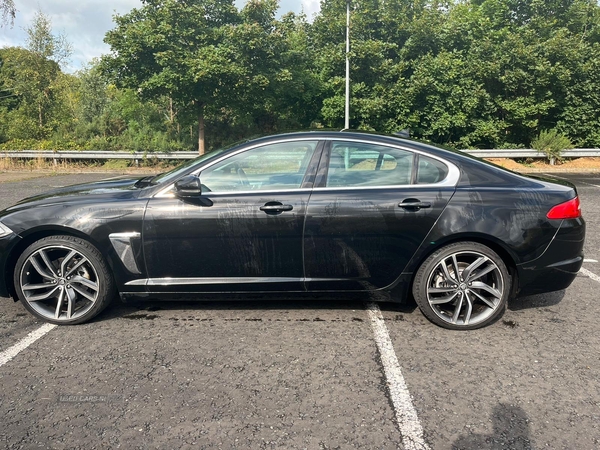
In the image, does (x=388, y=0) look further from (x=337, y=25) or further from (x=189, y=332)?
(x=189, y=332)

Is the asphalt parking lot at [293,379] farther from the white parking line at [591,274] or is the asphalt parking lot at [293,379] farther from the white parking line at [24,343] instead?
the white parking line at [591,274]

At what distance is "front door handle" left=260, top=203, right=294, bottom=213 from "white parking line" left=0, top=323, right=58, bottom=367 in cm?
192

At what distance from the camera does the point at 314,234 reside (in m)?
3.54

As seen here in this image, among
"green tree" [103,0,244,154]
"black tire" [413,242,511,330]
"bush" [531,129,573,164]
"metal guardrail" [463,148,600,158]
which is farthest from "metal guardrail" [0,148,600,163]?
"black tire" [413,242,511,330]

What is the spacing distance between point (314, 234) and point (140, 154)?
16.9 meters

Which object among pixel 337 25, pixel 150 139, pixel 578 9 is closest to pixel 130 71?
pixel 150 139

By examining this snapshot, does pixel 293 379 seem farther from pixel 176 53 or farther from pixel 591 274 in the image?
pixel 176 53

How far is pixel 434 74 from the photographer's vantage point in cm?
1961

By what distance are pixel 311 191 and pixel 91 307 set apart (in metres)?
1.95

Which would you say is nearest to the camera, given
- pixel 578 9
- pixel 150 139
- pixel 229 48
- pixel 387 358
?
pixel 387 358

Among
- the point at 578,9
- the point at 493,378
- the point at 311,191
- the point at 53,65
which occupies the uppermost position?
the point at 578,9

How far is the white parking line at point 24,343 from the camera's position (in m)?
3.20

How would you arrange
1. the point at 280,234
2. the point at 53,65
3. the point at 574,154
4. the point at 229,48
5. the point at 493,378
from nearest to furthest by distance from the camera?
the point at 493,378 < the point at 280,234 < the point at 229,48 < the point at 574,154 < the point at 53,65

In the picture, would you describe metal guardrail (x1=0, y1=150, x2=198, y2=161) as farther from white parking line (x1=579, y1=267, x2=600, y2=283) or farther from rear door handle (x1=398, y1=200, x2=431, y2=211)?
rear door handle (x1=398, y1=200, x2=431, y2=211)
